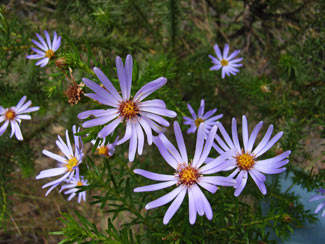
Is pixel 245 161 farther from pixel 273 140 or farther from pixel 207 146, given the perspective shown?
pixel 207 146

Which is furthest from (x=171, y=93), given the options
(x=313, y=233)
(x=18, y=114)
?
(x=313, y=233)

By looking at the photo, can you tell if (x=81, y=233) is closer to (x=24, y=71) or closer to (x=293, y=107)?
(x=24, y=71)

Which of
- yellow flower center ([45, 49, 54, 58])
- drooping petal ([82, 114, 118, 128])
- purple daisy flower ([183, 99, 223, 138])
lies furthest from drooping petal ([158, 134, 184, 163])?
yellow flower center ([45, 49, 54, 58])

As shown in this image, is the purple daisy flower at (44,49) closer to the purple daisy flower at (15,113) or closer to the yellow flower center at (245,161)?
the purple daisy flower at (15,113)

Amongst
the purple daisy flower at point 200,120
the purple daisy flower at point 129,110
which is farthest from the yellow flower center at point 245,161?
the purple daisy flower at point 200,120

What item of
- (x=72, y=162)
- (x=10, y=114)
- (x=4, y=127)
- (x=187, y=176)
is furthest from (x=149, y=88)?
(x=10, y=114)

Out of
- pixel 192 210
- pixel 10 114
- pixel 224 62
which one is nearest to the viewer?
pixel 192 210

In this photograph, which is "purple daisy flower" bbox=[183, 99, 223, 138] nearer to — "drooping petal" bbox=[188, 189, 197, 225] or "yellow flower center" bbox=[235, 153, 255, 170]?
"yellow flower center" bbox=[235, 153, 255, 170]
